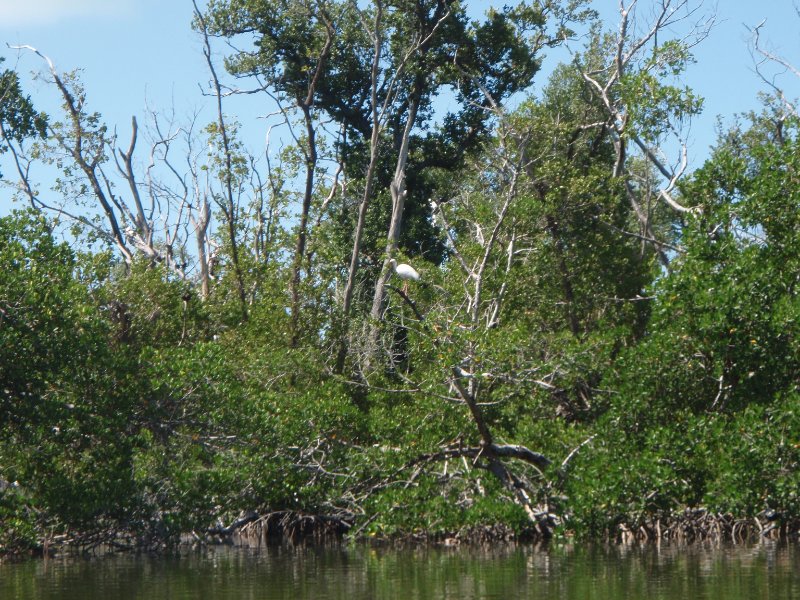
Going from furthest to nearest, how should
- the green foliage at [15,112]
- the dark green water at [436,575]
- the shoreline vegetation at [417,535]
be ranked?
the green foliage at [15,112]
the shoreline vegetation at [417,535]
the dark green water at [436,575]

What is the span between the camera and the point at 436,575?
11.5 m

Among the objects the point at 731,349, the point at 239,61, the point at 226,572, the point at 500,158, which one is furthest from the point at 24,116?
the point at 731,349

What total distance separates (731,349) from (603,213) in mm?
7302

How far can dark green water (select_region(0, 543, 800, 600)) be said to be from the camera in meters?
9.73

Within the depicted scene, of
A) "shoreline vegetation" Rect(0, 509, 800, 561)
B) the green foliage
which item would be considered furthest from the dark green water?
the green foliage

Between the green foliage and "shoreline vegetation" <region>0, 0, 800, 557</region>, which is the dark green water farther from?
the green foliage

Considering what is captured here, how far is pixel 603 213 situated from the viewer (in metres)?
20.5

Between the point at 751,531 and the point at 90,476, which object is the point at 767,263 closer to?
the point at 751,531

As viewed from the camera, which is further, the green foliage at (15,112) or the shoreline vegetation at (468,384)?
the green foliage at (15,112)

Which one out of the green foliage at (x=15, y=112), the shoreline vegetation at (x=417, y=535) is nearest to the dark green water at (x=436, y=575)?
the shoreline vegetation at (x=417, y=535)

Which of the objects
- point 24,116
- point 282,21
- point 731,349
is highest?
point 282,21

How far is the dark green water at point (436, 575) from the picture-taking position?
973cm

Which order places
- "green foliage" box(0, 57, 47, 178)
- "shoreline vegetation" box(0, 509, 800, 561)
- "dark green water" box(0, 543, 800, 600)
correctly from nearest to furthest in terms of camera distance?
"dark green water" box(0, 543, 800, 600) → "shoreline vegetation" box(0, 509, 800, 561) → "green foliage" box(0, 57, 47, 178)

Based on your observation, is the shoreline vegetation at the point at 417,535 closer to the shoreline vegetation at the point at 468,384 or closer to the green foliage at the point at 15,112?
the shoreline vegetation at the point at 468,384
